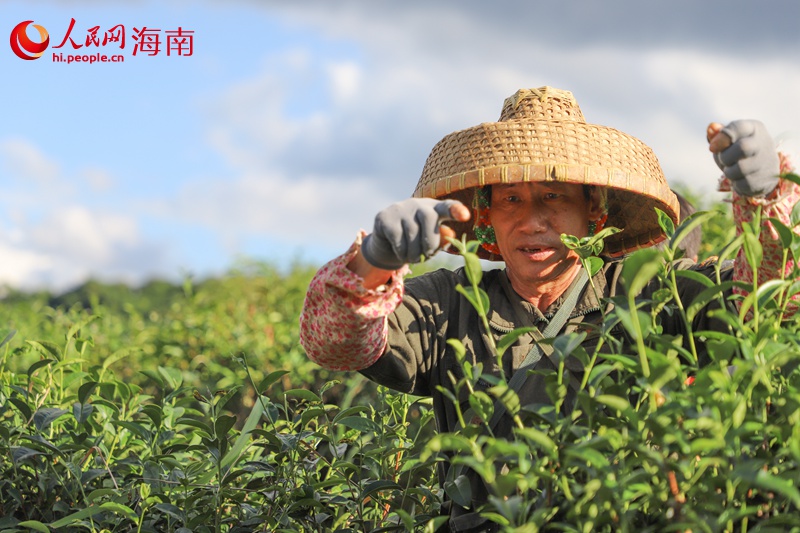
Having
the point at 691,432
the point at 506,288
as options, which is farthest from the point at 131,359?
the point at 691,432

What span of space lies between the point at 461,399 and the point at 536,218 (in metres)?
0.42

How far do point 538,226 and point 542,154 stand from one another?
0.17 m

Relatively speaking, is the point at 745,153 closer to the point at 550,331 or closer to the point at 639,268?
the point at 639,268

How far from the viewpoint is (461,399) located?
2.29 m

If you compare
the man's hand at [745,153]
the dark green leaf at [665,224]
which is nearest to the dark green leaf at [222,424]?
the dark green leaf at [665,224]

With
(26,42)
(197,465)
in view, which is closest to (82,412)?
(197,465)

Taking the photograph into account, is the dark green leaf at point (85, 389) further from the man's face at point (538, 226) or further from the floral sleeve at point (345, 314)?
the man's face at point (538, 226)

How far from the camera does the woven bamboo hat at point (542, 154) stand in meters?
2.24

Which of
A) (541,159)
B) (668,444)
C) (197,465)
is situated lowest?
(197,465)

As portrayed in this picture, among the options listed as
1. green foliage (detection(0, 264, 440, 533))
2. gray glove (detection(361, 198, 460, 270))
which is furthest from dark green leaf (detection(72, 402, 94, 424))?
gray glove (detection(361, 198, 460, 270))

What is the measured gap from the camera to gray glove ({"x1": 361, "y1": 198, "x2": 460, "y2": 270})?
1.74m

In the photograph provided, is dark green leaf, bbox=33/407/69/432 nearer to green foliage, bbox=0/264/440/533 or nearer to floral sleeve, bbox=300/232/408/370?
green foliage, bbox=0/264/440/533

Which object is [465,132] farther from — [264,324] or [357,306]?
[264,324]

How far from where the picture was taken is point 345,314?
6.56 ft
